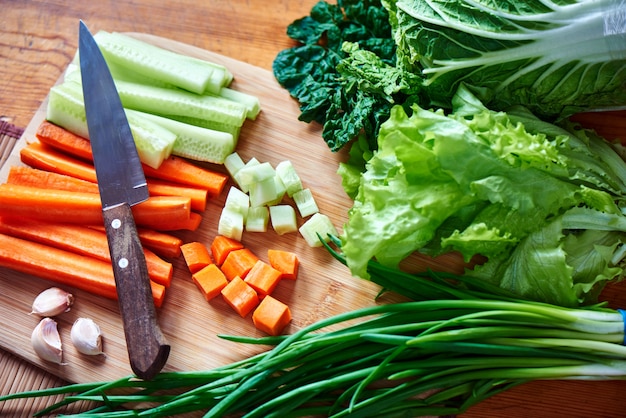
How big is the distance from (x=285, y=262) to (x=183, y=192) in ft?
1.71

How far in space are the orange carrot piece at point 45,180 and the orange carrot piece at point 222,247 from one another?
550mm

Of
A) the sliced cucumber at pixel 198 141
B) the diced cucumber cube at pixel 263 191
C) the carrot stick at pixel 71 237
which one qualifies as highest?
the sliced cucumber at pixel 198 141

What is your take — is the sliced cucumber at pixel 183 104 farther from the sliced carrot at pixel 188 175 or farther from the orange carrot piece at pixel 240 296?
the orange carrot piece at pixel 240 296

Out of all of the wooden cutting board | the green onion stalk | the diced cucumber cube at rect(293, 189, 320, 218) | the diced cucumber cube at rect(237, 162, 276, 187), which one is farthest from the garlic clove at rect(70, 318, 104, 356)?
the diced cucumber cube at rect(293, 189, 320, 218)

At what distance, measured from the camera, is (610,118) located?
2.56m

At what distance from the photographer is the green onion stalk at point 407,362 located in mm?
2035

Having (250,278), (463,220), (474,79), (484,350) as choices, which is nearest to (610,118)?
(474,79)

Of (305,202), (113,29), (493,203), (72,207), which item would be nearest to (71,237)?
(72,207)

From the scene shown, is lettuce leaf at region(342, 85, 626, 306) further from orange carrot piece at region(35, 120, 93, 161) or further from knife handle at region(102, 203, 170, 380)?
orange carrot piece at region(35, 120, 93, 161)

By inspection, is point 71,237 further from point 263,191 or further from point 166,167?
point 263,191

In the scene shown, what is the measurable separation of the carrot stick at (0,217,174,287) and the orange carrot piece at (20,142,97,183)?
23 centimetres

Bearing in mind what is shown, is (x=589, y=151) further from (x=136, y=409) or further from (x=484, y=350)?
(x=136, y=409)

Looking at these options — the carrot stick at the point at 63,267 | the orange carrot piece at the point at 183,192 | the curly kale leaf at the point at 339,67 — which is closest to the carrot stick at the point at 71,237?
the carrot stick at the point at 63,267

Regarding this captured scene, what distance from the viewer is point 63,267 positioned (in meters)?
2.38
